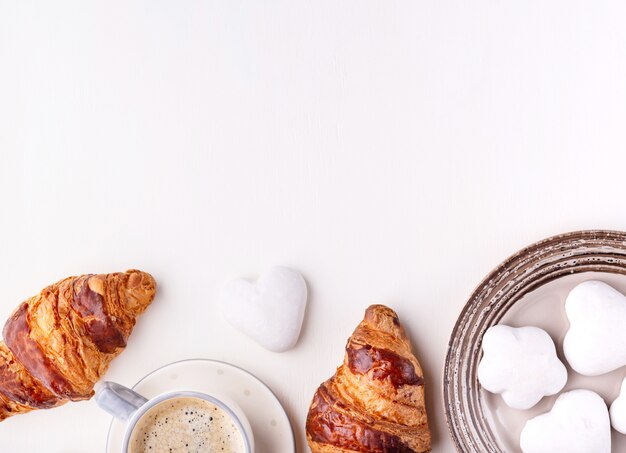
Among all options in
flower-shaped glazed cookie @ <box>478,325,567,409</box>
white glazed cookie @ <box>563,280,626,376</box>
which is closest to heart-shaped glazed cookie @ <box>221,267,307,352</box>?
flower-shaped glazed cookie @ <box>478,325,567,409</box>

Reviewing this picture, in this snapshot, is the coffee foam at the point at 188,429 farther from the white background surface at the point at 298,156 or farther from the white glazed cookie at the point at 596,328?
the white glazed cookie at the point at 596,328

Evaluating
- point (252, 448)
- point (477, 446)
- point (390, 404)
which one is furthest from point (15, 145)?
point (477, 446)

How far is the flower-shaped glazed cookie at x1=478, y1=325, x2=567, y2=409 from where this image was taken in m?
1.06

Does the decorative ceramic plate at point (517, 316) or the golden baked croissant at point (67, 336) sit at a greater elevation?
the decorative ceramic plate at point (517, 316)

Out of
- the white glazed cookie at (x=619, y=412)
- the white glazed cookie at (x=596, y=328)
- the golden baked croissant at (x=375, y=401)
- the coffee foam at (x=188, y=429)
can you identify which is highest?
the white glazed cookie at (x=596, y=328)

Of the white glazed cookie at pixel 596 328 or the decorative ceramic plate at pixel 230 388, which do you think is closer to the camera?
the white glazed cookie at pixel 596 328

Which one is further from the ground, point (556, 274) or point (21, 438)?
point (556, 274)

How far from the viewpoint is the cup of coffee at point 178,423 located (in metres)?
1.08

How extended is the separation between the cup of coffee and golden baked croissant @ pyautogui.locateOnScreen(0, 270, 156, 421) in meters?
0.09

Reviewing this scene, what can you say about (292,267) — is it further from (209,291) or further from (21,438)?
(21,438)

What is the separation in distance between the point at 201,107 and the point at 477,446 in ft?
2.20

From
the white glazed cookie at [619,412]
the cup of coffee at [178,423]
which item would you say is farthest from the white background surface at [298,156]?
the white glazed cookie at [619,412]

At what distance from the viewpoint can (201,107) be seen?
1231 mm

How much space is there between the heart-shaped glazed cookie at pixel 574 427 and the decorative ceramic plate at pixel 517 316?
3 cm
